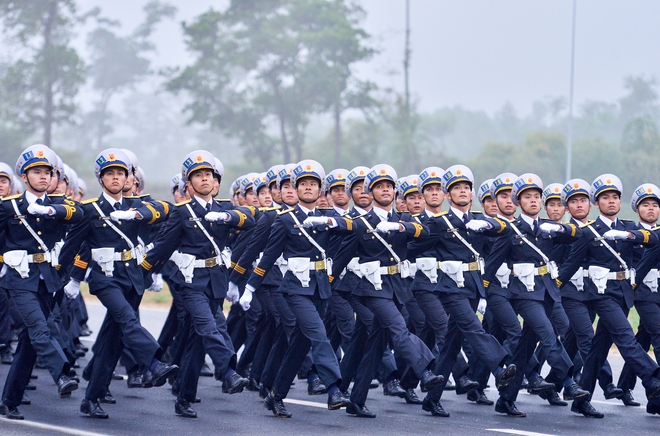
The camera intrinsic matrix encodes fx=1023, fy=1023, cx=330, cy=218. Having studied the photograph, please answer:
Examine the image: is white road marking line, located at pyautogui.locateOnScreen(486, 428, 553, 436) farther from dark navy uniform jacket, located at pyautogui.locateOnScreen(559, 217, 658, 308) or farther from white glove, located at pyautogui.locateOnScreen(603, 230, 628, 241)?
white glove, located at pyautogui.locateOnScreen(603, 230, 628, 241)

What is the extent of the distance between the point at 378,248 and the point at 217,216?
145cm

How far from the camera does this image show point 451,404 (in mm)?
10164

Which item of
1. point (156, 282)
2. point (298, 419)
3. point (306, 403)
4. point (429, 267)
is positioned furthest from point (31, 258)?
point (429, 267)

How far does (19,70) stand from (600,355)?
1258 inches

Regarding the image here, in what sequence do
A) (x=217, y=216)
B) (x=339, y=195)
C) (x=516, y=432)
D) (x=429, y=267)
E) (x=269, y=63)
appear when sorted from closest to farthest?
(x=516, y=432)
(x=217, y=216)
(x=429, y=267)
(x=339, y=195)
(x=269, y=63)

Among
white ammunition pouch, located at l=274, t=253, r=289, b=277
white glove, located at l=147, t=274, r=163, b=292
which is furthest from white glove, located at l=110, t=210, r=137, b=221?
white ammunition pouch, located at l=274, t=253, r=289, b=277

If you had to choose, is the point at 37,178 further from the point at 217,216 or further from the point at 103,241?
the point at 217,216

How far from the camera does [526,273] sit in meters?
9.43

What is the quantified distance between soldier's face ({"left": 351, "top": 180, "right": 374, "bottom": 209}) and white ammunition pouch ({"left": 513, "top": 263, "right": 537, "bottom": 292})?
59.4 inches

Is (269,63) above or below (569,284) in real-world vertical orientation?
above

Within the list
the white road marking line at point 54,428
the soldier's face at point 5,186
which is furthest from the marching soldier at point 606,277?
the soldier's face at point 5,186

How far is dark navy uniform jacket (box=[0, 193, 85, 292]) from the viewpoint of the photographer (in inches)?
342

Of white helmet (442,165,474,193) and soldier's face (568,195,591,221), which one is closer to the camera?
white helmet (442,165,474,193)

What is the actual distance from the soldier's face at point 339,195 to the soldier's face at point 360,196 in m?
0.61
